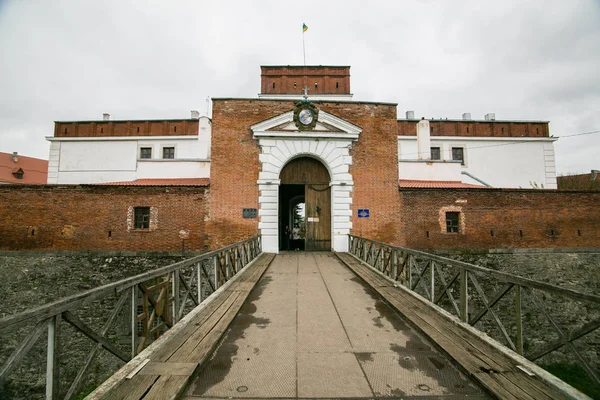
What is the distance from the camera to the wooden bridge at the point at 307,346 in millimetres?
2500

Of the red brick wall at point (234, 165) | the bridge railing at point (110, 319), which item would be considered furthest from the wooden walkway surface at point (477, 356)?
the red brick wall at point (234, 165)

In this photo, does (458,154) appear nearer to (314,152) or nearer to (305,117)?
(314,152)

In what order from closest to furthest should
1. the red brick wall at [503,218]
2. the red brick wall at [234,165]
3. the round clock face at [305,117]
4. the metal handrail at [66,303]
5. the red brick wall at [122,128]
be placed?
1. the metal handrail at [66,303]
2. the red brick wall at [234,165]
3. the red brick wall at [503,218]
4. the round clock face at [305,117]
5. the red brick wall at [122,128]

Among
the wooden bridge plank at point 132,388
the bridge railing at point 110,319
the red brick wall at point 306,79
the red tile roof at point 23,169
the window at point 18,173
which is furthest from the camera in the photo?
the window at point 18,173

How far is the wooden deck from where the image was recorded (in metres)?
2.51

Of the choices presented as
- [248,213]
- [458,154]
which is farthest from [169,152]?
[458,154]

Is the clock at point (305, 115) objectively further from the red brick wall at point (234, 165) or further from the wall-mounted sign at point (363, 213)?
the wall-mounted sign at point (363, 213)

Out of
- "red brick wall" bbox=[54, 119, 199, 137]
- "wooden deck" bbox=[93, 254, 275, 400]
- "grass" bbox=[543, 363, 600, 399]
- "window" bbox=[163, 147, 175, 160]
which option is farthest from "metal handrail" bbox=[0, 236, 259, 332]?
"red brick wall" bbox=[54, 119, 199, 137]

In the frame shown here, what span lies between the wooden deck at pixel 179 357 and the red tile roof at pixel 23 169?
3481cm

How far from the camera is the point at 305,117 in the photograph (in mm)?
11977

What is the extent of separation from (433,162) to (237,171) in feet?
32.6

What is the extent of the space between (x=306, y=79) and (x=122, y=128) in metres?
15.3

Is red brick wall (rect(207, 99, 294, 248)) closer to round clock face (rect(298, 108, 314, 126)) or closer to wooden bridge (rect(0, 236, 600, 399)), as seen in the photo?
round clock face (rect(298, 108, 314, 126))

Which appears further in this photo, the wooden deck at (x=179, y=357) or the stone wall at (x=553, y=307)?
the stone wall at (x=553, y=307)
